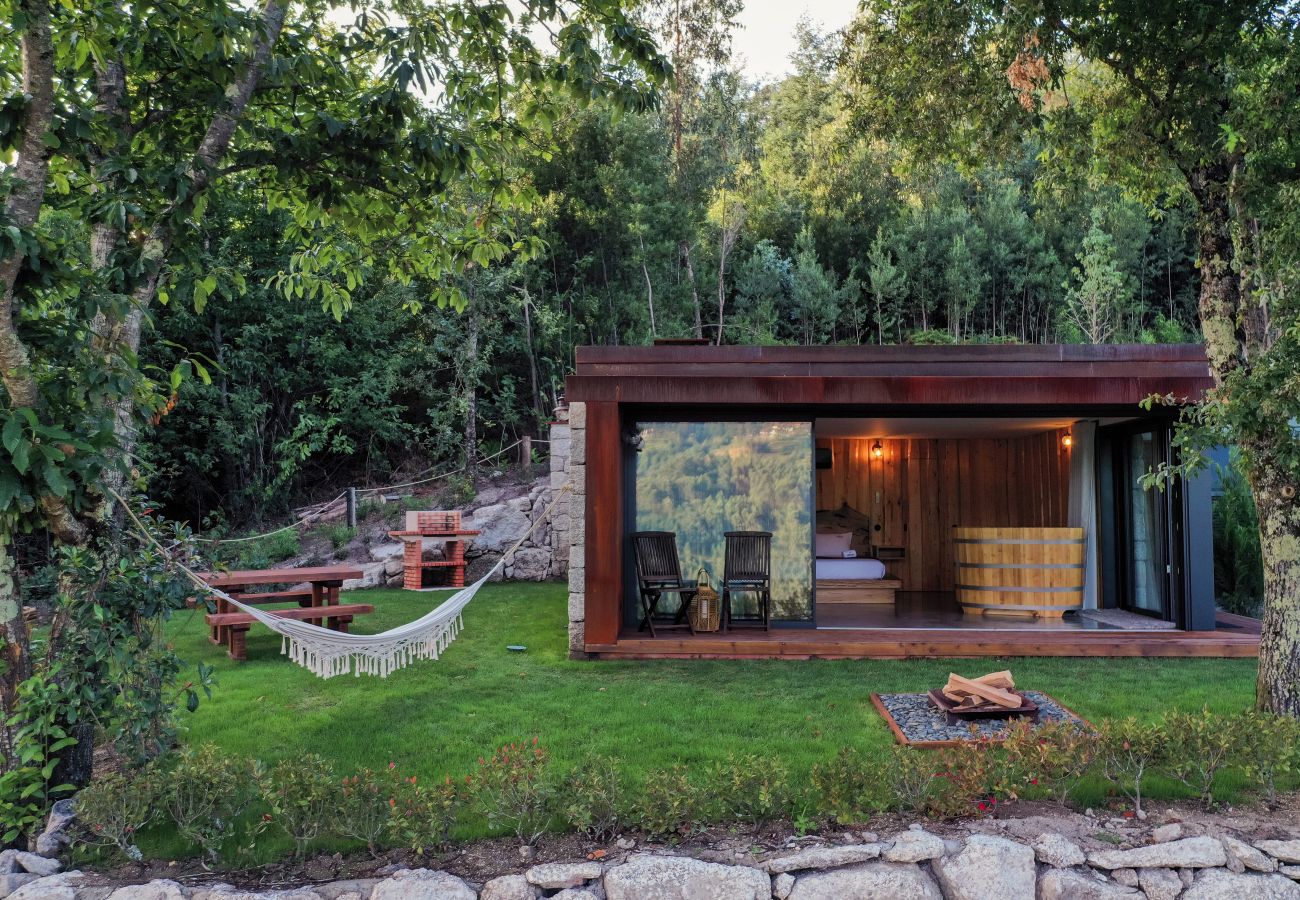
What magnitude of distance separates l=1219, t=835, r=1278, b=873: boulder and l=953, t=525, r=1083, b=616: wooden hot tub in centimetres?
501

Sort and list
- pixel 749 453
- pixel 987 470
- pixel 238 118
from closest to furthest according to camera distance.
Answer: pixel 238 118
pixel 749 453
pixel 987 470

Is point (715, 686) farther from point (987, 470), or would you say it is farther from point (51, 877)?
point (987, 470)

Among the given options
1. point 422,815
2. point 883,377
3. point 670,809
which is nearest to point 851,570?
point 883,377

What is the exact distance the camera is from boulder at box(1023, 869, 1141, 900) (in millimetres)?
3361

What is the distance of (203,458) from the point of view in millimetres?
13609

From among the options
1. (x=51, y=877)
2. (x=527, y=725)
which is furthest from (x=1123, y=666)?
(x=51, y=877)

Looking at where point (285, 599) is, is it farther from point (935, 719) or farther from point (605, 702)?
point (935, 719)

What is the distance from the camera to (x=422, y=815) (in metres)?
3.52

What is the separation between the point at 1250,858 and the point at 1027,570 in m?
5.12

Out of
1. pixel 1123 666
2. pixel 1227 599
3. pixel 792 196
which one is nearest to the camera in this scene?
pixel 1123 666

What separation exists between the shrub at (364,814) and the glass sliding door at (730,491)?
15.1 feet

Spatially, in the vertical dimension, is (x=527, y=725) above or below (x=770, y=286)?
below

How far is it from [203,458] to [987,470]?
10939mm

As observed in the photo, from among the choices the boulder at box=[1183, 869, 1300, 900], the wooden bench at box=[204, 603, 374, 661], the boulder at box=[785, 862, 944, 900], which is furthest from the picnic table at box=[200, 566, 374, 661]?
the boulder at box=[1183, 869, 1300, 900]
